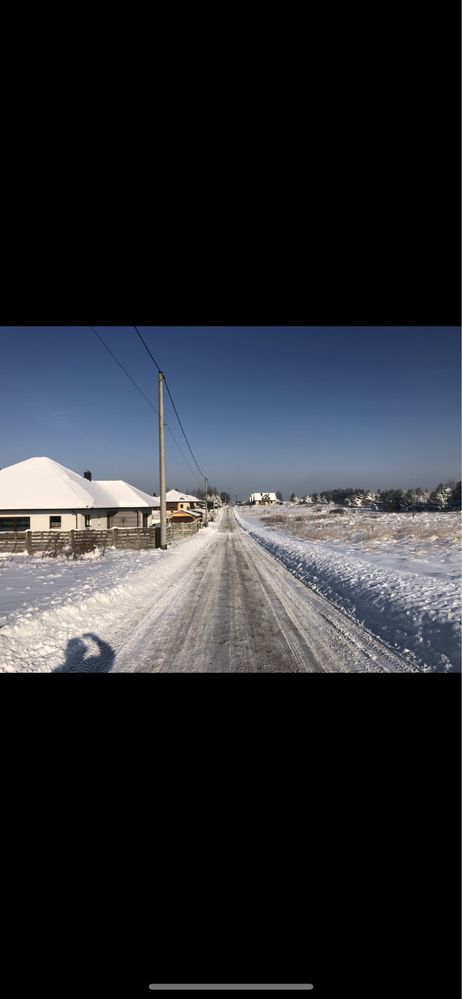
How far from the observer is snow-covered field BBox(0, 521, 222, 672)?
4.08m

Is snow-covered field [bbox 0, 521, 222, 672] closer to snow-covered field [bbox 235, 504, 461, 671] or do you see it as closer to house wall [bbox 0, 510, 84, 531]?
snow-covered field [bbox 235, 504, 461, 671]

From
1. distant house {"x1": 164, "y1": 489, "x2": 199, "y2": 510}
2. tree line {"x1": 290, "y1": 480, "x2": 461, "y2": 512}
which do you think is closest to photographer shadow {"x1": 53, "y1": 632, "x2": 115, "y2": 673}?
tree line {"x1": 290, "y1": 480, "x2": 461, "y2": 512}

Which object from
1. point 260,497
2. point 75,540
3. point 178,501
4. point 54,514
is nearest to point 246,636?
point 75,540

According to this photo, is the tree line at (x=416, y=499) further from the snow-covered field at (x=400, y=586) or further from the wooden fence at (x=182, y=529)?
the wooden fence at (x=182, y=529)

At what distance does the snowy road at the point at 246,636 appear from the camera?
12.4ft

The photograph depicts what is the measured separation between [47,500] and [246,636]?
15.8 meters

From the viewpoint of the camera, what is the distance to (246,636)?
4547 mm

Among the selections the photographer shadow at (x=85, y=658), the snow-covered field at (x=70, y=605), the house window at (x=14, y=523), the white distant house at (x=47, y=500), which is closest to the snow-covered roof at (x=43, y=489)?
the white distant house at (x=47, y=500)

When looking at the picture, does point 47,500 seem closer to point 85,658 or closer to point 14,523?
point 14,523
